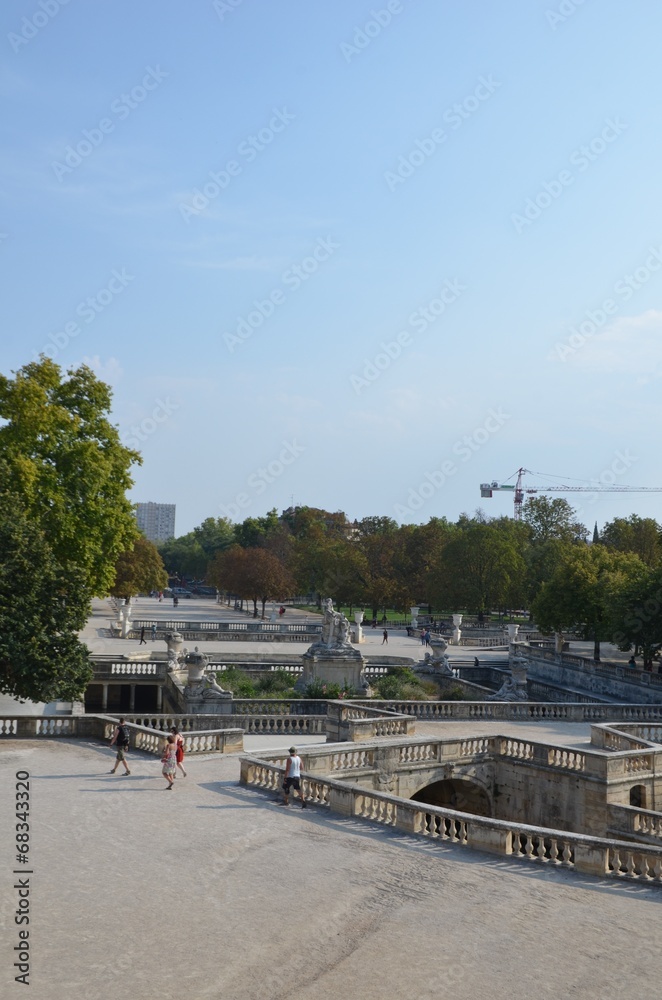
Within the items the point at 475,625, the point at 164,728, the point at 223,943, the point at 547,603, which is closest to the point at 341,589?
the point at 475,625

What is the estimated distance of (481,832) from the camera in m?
15.2

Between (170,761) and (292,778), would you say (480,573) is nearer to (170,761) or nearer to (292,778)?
(170,761)

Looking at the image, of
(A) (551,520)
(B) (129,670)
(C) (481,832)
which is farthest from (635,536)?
(C) (481,832)

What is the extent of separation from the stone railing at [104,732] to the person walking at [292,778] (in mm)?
4866

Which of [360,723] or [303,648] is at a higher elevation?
[303,648]

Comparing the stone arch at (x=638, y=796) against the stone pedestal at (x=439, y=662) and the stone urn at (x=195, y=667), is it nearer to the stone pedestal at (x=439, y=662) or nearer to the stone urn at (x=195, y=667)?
the stone urn at (x=195, y=667)

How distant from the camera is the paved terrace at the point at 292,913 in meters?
10.0

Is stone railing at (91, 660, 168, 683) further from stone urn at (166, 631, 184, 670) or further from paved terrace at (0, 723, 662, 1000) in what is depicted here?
paved terrace at (0, 723, 662, 1000)

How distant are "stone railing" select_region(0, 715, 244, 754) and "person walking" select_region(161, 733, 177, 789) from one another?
3047mm

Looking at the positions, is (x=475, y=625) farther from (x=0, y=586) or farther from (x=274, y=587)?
(x=0, y=586)

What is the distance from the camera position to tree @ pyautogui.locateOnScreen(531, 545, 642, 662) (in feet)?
167

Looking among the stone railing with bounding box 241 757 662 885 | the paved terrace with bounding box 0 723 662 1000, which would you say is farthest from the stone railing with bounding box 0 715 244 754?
the paved terrace with bounding box 0 723 662 1000

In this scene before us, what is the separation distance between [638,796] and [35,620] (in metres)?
16.0

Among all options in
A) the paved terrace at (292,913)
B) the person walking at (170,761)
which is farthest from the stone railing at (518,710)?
the paved terrace at (292,913)
